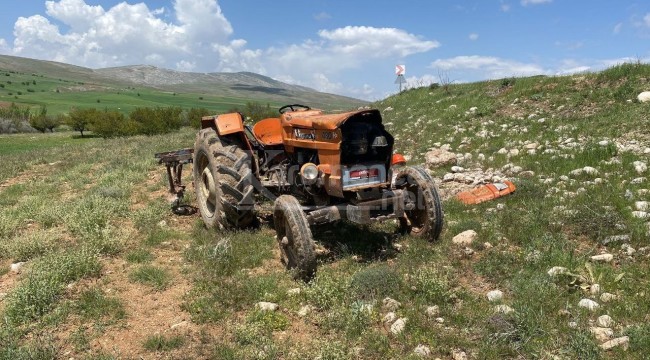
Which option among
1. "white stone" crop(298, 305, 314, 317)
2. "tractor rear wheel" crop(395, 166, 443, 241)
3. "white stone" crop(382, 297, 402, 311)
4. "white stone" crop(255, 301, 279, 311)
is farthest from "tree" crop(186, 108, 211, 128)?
"white stone" crop(382, 297, 402, 311)

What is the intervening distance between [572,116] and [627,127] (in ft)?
5.41

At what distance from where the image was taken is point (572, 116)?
1104 centimetres

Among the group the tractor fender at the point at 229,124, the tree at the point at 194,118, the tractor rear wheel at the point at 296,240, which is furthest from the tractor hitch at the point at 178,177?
the tree at the point at 194,118

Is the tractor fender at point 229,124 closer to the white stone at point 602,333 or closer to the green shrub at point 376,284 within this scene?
the green shrub at point 376,284

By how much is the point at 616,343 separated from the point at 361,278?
7.65ft

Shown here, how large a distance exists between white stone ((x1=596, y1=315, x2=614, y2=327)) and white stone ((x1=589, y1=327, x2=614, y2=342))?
0.22ft

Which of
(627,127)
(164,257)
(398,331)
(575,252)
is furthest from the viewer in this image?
(627,127)

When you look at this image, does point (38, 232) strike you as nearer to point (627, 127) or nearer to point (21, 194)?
point (21, 194)

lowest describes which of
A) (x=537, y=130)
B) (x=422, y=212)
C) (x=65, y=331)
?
(x=65, y=331)

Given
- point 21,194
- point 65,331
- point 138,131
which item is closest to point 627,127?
point 65,331

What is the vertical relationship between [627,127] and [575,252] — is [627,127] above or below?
above

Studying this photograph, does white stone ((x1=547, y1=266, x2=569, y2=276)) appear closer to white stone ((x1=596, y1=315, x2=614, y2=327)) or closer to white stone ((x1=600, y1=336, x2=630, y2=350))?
white stone ((x1=596, y1=315, x2=614, y2=327))

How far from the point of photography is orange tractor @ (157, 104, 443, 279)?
538 centimetres

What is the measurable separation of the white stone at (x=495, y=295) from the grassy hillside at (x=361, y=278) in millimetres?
22
